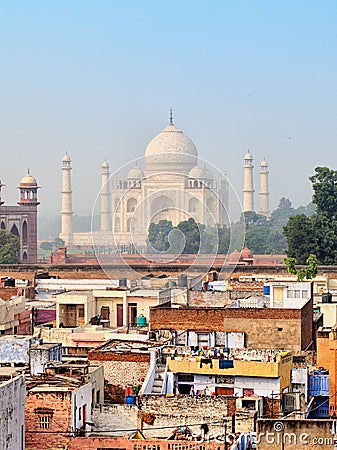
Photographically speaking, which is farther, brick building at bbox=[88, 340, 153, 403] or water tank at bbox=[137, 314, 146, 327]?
water tank at bbox=[137, 314, 146, 327]

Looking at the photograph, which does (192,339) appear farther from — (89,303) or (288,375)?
(89,303)

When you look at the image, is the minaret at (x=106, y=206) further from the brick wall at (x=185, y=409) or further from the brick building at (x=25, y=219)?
the brick wall at (x=185, y=409)

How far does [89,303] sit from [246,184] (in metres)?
55.2

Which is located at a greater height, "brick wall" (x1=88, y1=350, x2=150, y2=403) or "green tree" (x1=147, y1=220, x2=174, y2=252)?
"green tree" (x1=147, y1=220, x2=174, y2=252)

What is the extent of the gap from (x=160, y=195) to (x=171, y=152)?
161 inches

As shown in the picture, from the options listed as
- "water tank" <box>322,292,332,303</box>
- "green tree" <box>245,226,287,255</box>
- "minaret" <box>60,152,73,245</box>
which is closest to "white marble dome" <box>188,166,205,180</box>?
"green tree" <box>245,226,287,255</box>

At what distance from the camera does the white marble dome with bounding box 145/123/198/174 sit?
54062 millimetres

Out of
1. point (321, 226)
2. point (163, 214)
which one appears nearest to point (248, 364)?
point (321, 226)

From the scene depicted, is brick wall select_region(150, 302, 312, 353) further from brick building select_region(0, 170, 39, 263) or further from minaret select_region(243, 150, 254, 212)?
minaret select_region(243, 150, 254, 212)

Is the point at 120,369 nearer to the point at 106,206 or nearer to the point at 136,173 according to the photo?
the point at 106,206

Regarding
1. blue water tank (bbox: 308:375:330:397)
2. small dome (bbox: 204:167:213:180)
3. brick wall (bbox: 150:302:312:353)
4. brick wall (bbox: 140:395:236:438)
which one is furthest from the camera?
small dome (bbox: 204:167:213:180)

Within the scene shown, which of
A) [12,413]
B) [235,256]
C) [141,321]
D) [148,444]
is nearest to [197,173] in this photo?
[235,256]

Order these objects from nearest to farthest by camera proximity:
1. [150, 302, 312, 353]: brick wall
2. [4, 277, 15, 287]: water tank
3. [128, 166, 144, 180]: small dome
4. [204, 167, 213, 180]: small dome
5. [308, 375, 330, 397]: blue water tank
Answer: [308, 375, 330, 397]: blue water tank, [150, 302, 312, 353]: brick wall, [4, 277, 15, 287]: water tank, [204, 167, 213, 180]: small dome, [128, 166, 144, 180]: small dome

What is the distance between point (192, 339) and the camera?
54.1 ft
